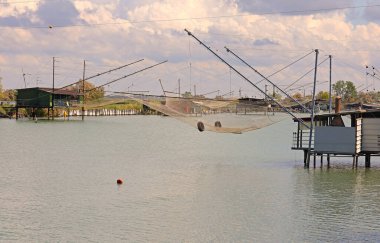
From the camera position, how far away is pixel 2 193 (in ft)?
104

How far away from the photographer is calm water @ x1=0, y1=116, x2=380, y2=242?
2400 cm

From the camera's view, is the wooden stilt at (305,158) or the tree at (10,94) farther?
the tree at (10,94)

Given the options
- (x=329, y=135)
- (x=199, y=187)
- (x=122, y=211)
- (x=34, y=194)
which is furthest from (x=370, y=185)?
(x=34, y=194)

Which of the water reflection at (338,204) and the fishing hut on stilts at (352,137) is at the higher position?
the fishing hut on stilts at (352,137)

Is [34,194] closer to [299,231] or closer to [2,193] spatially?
[2,193]

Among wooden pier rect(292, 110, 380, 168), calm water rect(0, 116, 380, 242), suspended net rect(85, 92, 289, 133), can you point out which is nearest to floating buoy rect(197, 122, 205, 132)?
suspended net rect(85, 92, 289, 133)

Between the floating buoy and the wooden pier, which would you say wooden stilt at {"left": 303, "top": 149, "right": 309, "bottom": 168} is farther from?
the floating buoy

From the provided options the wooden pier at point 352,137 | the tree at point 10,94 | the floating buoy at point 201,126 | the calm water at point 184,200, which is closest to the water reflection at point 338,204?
the calm water at point 184,200

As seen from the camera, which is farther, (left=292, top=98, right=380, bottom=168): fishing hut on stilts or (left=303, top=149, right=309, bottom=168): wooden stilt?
(left=303, top=149, right=309, bottom=168): wooden stilt

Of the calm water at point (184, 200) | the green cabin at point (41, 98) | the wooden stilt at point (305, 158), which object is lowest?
the calm water at point (184, 200)

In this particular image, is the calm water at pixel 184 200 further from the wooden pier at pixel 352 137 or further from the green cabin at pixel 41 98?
the green cabin at pixel 41 98

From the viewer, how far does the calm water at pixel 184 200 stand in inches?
945

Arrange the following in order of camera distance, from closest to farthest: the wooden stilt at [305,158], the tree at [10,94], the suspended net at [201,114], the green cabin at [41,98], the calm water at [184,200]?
the calm water at [184,200] < the suspended net at [201,114] < the wooden stilt at [305,158] < the green cabin at [41,98] < the tree at [10,94]

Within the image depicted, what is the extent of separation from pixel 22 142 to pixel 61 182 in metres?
32.6
